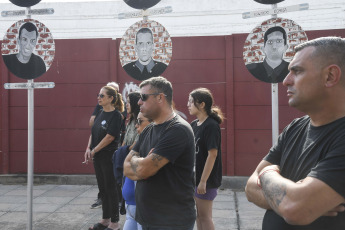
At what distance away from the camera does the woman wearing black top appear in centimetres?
466

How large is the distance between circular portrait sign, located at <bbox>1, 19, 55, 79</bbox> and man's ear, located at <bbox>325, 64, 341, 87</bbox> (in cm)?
317

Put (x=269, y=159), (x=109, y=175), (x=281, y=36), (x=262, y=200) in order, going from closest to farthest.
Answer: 1. (x=262, y=200)
2. (x=269, y=159)
3. (x=281, y=36)
4. (x=109, y=175)

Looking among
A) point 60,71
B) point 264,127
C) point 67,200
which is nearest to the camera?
point 67,200

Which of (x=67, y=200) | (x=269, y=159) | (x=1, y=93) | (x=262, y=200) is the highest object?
(x=1, y=93)

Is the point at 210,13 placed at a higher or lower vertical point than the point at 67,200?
higher

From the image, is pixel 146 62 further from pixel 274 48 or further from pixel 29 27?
pixel 29 27

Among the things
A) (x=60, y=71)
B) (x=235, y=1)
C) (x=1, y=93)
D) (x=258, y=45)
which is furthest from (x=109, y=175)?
(x=235, y=1)

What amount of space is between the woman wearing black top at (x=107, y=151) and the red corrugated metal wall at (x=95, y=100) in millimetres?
2606

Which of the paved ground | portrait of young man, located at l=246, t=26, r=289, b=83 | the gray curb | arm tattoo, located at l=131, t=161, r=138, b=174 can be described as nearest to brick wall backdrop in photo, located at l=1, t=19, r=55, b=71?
arm tattoo, located at l=131, t=161, r=138, b=174

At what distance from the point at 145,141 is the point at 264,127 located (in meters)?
4.62

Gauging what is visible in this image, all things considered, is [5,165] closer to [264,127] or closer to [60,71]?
[60,71]

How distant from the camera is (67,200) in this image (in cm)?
630

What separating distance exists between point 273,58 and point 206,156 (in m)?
1.17

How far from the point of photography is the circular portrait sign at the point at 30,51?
13.1 feet
